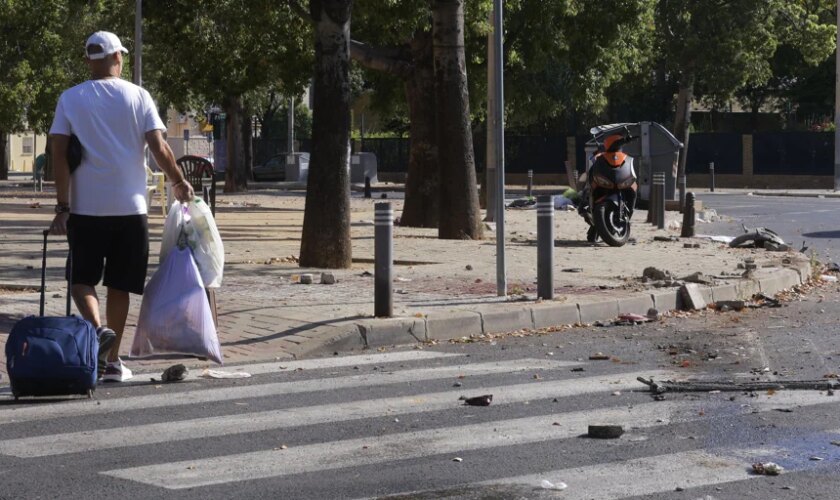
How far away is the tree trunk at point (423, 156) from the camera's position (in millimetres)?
22688

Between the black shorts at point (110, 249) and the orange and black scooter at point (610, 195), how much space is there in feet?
36.5

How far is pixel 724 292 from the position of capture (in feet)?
44.4

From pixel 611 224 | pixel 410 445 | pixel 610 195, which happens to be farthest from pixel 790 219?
pixel 410 445

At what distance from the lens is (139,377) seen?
884 cm

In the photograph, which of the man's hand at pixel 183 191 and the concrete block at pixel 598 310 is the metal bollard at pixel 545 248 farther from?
the man's hand at pixel 183 191

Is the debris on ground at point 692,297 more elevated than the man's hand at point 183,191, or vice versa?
the man's hand at point 183,191

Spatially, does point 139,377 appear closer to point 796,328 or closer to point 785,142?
point 796,328

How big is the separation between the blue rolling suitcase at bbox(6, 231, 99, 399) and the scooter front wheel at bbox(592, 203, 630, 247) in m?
11.8

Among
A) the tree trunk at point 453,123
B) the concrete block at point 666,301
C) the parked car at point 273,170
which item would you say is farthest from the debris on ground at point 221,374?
the parked car at point 273,170

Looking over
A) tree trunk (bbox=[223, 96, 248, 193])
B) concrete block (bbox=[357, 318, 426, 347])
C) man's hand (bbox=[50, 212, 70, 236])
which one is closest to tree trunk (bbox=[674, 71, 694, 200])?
tree trunk (bbox=[223, 96, 248, 193])

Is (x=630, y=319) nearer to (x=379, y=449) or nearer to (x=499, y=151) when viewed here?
(x=499, y=151)

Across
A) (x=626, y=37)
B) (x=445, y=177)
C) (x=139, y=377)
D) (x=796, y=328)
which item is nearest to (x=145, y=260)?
(x=139, y=377)

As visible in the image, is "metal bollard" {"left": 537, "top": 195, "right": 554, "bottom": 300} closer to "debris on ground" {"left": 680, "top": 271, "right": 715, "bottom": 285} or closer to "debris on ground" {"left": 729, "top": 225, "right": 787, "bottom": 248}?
"debris on ground" {"left": 680, "top": 271, "right": 715, "bottom": 285}

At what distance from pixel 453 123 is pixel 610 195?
2517 mm
